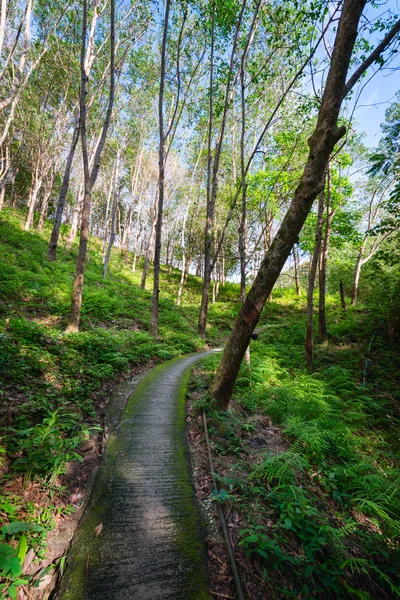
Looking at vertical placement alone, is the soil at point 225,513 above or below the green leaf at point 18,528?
below

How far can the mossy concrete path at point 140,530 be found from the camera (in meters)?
2.11

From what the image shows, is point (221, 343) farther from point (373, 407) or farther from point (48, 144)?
point (48, 144)

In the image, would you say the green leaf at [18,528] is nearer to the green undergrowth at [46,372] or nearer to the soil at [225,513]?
the green undergrowth at [46,372]

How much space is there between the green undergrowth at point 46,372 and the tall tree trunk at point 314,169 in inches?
129

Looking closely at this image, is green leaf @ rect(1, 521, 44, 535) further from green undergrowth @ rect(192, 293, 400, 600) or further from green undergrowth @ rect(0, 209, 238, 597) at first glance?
green undergrowth @ rect(192, 293, 400, 600)

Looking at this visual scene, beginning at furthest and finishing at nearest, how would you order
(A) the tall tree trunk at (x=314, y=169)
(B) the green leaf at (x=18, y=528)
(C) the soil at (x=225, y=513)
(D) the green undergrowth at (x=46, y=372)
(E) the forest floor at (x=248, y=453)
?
(A) the tall tree trunk at (x=314, y=169) → (D) the green undergrowth at (x=46, y=372) → (E) the forest floor at (x=248, y=453) → (C) the soil at (x=225, y=513) → (B) the green leaf at (x=18, y=528)

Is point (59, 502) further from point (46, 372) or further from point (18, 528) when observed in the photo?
point (46, 372)

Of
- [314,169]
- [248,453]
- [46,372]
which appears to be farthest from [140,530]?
[314,169]

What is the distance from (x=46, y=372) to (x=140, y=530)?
11.2 ft

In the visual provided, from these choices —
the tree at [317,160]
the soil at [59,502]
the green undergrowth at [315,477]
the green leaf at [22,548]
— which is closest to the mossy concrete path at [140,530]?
the soil at [59,502]

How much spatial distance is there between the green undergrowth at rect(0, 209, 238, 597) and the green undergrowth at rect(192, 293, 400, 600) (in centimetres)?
208

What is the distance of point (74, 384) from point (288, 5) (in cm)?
1439

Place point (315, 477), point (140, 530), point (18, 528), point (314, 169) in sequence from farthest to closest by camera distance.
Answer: point (314, 169) → point (315, 477) → point (140, 530) → point (18, 528)

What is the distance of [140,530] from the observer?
103 inches
